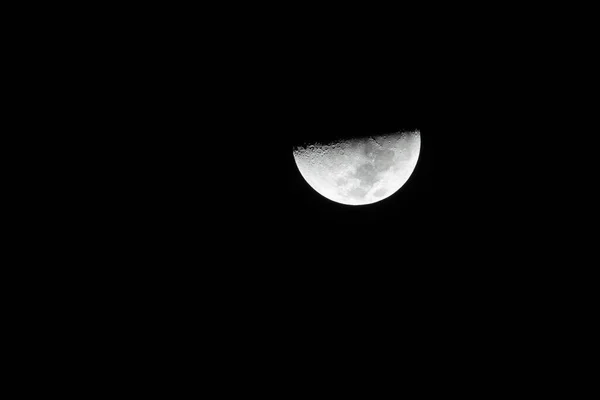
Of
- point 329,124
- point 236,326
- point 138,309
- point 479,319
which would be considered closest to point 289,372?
point 236,326

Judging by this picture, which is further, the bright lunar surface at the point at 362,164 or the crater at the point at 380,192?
the crater at the point at 380,192

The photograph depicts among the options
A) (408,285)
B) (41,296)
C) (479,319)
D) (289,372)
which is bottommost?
(289,372)

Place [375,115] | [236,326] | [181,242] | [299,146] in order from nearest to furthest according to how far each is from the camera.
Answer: [375,115]
[299,146]
[181,242]
[236,326]

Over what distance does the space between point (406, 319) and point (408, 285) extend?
45 cm

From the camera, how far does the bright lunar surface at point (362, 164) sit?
215 centimetres

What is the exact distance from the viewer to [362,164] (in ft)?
7.18

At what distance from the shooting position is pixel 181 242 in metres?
3.30

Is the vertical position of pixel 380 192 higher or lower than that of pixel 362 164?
lower

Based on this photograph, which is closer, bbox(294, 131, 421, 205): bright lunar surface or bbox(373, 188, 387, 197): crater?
bbox(294, 131, 421, 205): bright lunar surface

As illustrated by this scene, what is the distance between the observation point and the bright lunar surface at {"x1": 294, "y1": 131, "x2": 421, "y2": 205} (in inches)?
84.6

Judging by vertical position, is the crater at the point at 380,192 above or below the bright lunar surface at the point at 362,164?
below

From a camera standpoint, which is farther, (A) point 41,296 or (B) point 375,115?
(A) point 41,296

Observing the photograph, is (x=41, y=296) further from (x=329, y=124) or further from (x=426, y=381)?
(x=426, y=381)

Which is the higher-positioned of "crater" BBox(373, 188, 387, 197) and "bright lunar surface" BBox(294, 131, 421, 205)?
"bright lunar surface" BBox(294, 131, 421, 205)
